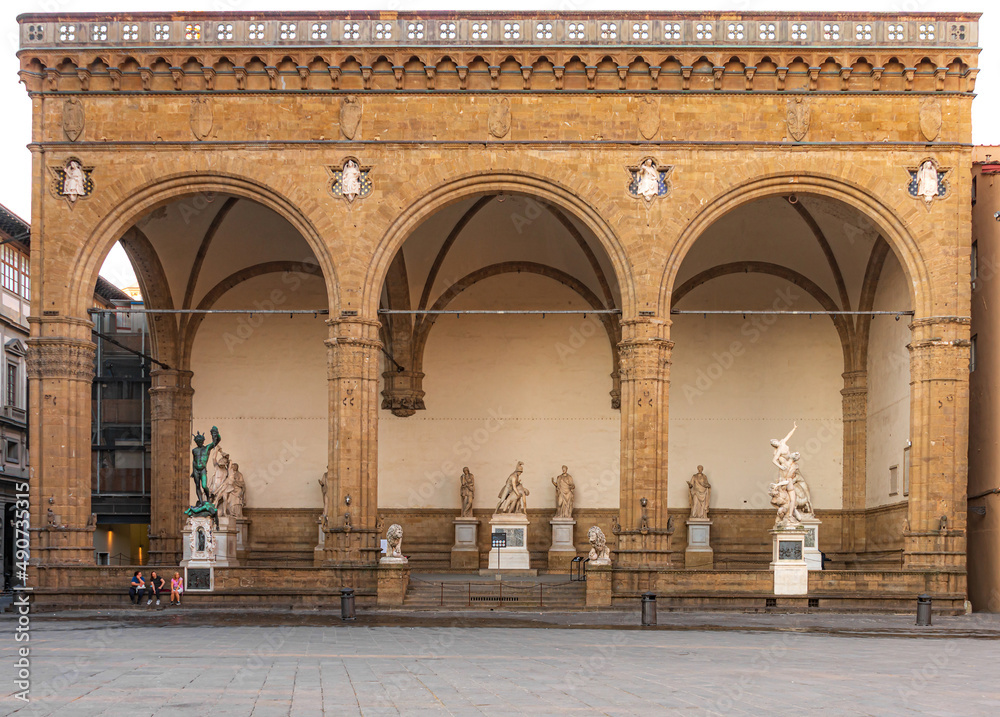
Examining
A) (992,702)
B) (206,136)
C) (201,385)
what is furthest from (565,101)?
(992,702)

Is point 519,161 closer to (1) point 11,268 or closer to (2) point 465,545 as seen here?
(2) point 465,545

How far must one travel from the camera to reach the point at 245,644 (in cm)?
1989

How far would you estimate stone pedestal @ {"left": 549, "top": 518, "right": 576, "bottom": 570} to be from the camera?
115 ft

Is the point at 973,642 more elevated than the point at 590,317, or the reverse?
the point at 590,317

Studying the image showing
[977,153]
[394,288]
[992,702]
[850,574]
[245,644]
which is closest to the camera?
[992,702]

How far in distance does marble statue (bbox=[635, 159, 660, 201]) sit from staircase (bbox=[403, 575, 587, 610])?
29.2 ft

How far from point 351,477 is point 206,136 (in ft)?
27.6

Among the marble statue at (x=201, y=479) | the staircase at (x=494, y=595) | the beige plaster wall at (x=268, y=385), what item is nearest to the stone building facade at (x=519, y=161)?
the staircase at (x=494, y=595)

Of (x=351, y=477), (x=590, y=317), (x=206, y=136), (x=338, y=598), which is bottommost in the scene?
(x=338, y=598)

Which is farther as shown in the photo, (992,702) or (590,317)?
(590,317)

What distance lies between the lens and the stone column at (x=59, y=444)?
28.3 meters

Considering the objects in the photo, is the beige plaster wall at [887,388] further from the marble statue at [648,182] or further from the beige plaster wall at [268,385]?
the beige plaster wall at [268,385]

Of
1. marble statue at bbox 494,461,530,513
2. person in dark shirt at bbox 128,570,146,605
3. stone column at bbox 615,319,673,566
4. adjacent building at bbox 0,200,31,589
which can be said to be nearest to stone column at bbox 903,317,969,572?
stone column at bbox 615,319,673,566

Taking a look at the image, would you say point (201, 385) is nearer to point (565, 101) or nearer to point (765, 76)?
point (565, 101)
